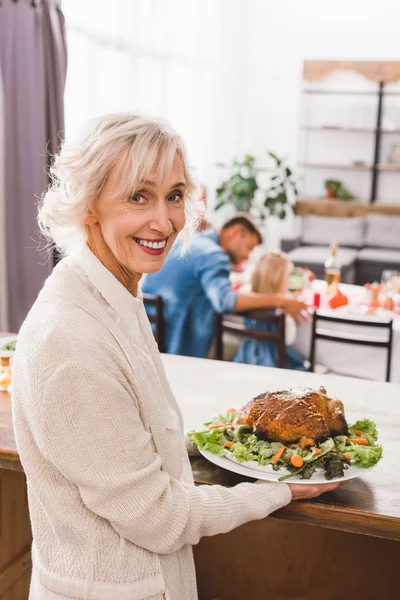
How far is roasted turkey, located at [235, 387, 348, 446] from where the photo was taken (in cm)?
146

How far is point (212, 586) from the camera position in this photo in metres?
2.14

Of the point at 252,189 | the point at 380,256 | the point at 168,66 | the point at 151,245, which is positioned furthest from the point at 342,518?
the point at 252,189

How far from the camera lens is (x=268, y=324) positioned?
373 cm

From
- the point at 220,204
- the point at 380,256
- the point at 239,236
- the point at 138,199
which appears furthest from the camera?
the point at 220,204

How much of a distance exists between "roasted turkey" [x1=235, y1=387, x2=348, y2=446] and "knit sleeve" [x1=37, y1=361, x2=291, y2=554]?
0.72ft

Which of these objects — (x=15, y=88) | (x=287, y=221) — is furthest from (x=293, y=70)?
(x=15, y=88)

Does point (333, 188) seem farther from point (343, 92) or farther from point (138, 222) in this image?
point (138, 222)

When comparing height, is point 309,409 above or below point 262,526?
above

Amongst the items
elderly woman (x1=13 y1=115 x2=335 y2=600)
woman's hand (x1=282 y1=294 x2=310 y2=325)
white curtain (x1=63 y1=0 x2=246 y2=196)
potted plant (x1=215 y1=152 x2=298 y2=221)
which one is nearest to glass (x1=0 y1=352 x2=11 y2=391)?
elderly woman (x1=13 y1=115 x2=335 y2=600)

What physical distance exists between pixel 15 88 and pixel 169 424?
2.81m

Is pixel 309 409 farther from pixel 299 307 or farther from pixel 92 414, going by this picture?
pixel 299 307

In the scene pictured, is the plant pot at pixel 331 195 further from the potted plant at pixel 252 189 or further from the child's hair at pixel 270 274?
the child's hair at pixel 270 274

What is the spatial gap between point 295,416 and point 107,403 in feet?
1.45

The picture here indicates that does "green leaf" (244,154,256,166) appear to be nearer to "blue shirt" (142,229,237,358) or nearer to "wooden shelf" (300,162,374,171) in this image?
"wooden shelf" (300,162,374,171)
